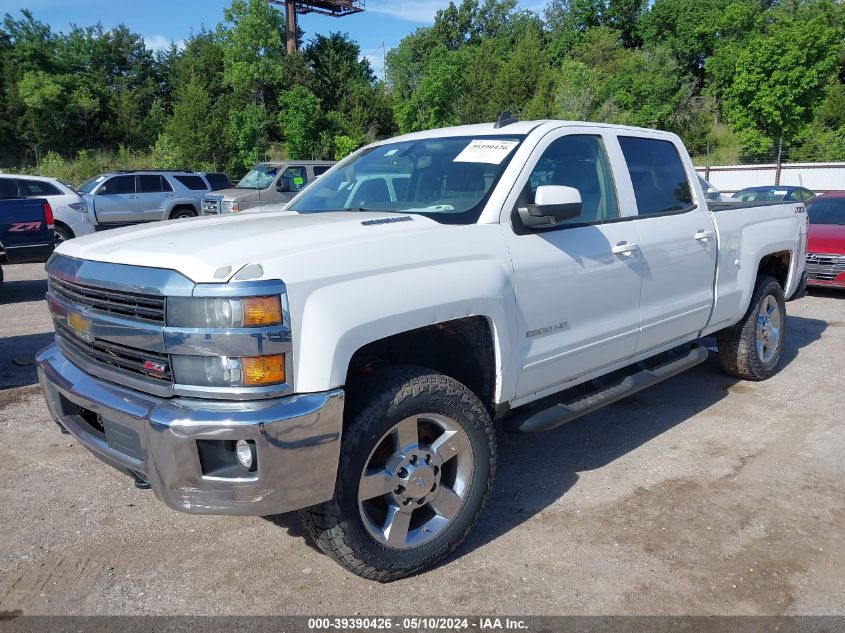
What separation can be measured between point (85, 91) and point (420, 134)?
50490 mm

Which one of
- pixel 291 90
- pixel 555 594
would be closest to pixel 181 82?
pixel 291 90

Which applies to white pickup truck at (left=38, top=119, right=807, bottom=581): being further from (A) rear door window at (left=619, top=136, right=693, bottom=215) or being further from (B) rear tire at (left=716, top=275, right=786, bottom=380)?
(B) rear tire at (left=716, top=275, right=786, bottom=380)

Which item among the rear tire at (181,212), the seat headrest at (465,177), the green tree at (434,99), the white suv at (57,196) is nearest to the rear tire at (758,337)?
the seat headrest at (465,177)

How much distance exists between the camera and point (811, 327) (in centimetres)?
807

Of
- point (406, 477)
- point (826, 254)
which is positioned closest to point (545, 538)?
point (406, 477)

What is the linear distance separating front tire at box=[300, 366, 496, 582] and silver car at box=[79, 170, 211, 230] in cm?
1665

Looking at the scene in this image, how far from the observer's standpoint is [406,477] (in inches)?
115

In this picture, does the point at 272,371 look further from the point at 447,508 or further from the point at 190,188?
the point at 190,188

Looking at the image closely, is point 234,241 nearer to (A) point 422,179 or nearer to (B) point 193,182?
(A) point 422,179

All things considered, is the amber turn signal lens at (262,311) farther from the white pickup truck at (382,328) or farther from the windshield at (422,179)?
the windshield at (422,179)

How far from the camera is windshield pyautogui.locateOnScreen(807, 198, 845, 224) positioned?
10578 mm

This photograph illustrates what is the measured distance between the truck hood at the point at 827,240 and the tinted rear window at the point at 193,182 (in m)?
16.0

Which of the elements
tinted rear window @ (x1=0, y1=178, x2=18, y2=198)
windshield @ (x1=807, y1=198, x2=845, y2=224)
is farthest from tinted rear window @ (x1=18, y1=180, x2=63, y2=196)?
windshield @ (x1=807, y1=198, x2=845, y2=224)

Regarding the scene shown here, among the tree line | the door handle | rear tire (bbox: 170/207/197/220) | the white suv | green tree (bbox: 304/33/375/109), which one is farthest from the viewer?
green tree (bbox: 304/33/375/109)
